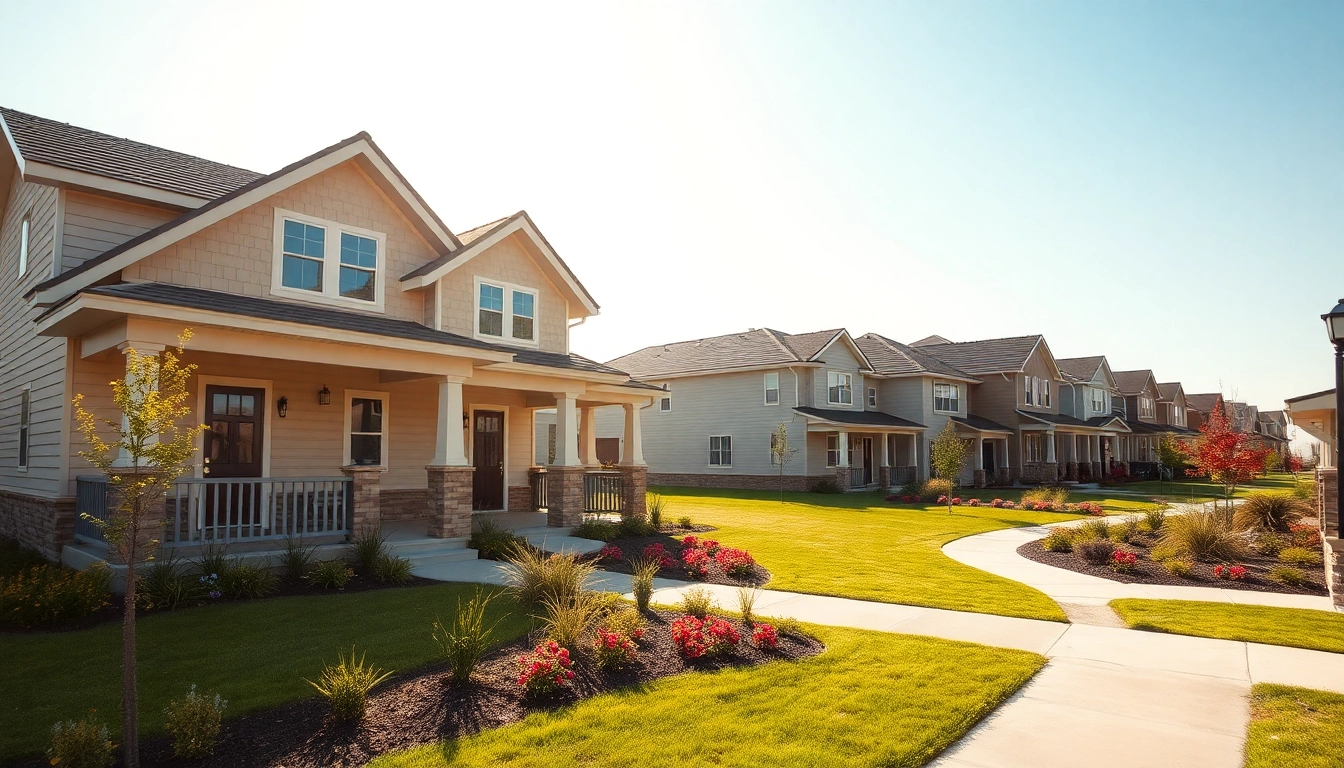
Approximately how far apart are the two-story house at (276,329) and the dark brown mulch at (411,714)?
224 inches

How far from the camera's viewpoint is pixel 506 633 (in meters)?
8.18

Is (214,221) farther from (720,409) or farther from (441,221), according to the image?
(720,409)

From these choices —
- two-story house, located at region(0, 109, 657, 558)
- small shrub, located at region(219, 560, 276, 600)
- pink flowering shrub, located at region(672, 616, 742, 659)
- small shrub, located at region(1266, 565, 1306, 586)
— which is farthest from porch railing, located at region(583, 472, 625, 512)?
small shrub, located at region(1266, 565, 1306, 586)

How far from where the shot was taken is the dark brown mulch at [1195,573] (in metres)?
11.2

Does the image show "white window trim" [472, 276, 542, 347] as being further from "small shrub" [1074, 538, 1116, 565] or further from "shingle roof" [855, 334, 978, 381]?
"shingle roof" [855, 334, 978, 381]

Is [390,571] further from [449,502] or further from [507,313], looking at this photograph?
[507,313]

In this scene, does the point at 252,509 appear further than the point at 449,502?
No

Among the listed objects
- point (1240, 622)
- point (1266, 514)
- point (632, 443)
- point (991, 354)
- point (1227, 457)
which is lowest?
point (1240, 622)

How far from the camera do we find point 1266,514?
17.0m

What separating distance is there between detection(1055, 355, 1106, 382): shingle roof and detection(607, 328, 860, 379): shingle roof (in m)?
22.3

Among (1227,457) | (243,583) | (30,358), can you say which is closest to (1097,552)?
(1227,457)

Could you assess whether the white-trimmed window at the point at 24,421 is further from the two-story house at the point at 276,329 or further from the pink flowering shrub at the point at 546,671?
the pink flowering shrub at the point at 546,671

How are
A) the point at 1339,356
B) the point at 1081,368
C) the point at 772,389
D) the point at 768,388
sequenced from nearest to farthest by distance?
the point at 1339,356
the point at 772,389
the point at 768,388
the point at 1081,368

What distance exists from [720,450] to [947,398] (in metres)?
12.8
